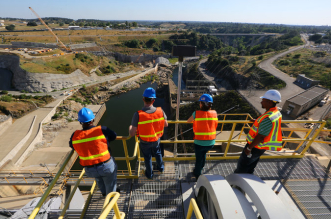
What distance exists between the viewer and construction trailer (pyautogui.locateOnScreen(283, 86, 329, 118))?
50.5 ft

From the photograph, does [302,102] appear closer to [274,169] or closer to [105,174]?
[274,169]

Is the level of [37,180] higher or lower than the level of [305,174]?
lower

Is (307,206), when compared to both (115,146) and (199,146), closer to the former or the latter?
(199,146)

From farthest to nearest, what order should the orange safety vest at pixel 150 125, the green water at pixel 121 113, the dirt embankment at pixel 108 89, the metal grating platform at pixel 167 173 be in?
1. the dirt embankment at pixel 108 89
2. the green water at pixel 121 113
3. the metal grating platform at pixel 167 173
4. the orange safety vest at pixel 150 125

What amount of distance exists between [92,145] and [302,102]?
19958 mm

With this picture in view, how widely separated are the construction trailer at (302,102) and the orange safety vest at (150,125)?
1760 centimetres

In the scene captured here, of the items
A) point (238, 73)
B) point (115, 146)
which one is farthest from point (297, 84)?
point (115, 146)

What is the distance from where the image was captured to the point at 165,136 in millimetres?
20031

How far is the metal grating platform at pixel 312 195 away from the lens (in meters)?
3.30

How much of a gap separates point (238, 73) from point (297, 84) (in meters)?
13.7

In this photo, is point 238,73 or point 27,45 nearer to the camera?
point 238,73

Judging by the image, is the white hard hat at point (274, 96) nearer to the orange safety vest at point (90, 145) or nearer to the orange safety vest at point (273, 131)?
the orange safety vest at point (273, 131)

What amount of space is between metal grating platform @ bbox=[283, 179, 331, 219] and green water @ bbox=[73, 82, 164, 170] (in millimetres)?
16032

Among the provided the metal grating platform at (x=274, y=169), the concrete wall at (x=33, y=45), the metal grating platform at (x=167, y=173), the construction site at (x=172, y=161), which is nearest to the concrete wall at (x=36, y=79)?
the construction site at (x=172, y=161)
